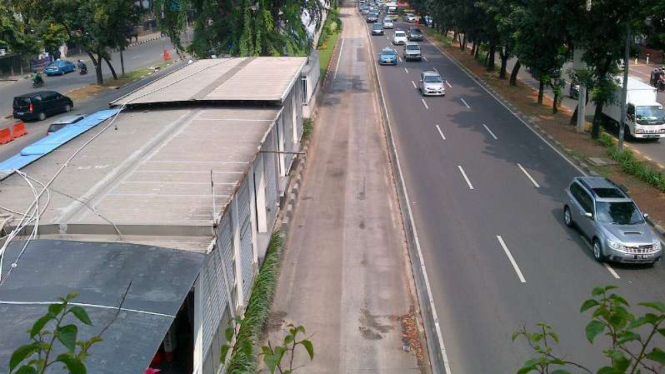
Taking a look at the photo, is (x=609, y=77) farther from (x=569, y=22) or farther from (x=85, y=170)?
(x=85, y=170)

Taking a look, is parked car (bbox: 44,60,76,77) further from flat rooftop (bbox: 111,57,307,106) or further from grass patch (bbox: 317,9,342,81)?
flat rooftop (bbox: 111,57,307,106)

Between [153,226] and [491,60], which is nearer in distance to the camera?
[153,226]

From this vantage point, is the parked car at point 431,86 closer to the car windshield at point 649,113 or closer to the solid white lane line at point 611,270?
the car windshield at point 649,113

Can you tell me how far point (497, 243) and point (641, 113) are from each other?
55.3ft

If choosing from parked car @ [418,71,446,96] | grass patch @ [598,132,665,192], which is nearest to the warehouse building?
grass patch @ [598,132,665,192]

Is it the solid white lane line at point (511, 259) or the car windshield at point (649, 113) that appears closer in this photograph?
the solid white lane line at point (511, 259)

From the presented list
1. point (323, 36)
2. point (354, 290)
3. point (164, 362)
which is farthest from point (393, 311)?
point (323, 36)

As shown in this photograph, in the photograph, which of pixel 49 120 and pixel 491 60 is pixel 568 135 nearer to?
pixel 491 60

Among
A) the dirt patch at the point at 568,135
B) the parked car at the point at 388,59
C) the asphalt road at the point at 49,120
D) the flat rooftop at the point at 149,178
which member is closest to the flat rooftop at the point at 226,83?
the flat rooftop at the point at 149,178

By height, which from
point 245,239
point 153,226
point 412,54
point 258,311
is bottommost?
point 258,311

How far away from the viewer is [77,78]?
5478cm

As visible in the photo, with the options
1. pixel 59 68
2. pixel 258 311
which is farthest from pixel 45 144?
pixel 59 68

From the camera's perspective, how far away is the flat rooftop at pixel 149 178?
10.4m

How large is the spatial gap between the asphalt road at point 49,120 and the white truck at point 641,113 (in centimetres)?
2893
